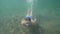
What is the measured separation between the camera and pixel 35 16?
2.58 metres

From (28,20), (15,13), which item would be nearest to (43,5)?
(15,13)

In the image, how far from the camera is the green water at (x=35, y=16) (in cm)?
219

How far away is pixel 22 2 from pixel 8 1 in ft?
0.96

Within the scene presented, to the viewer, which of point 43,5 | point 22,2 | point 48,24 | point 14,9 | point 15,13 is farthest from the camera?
point 22,2

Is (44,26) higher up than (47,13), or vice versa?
(47,13)

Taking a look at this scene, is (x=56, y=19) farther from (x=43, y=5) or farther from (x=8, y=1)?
(x=8, y=1)

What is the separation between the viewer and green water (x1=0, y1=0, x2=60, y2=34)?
2.19m

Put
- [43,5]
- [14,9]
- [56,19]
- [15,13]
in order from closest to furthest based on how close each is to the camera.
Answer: [56,19] → [15,13] → [14,9] → [43,5]

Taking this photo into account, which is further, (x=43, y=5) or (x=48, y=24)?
(x=43, y=5)

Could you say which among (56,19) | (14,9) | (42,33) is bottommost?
(42,33)

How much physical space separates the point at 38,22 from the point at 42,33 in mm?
275

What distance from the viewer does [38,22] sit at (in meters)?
2.39

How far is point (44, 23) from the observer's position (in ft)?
7.77

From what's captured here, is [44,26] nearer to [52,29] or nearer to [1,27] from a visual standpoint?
[52,29]
